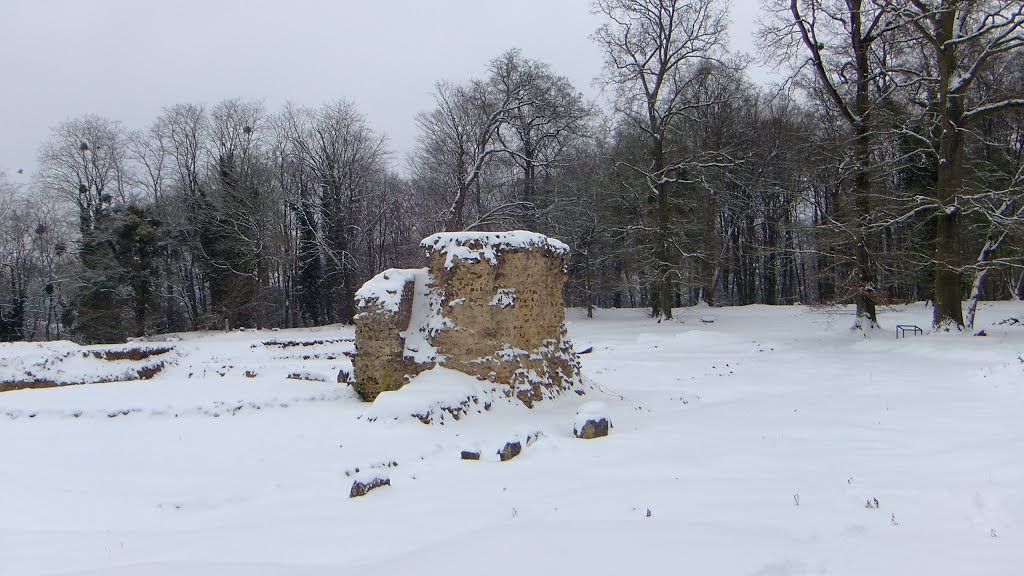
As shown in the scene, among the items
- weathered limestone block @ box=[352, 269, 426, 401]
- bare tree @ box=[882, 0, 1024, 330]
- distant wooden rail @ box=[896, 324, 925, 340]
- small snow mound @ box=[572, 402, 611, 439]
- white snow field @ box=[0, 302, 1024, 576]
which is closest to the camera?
white snow field @ box=[0, 302, 1024, 576]

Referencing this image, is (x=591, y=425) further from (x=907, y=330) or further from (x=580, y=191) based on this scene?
(x=580, y=191)

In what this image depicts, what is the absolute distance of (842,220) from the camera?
19.3m

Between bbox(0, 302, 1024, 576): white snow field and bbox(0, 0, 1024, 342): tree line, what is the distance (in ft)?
29.5

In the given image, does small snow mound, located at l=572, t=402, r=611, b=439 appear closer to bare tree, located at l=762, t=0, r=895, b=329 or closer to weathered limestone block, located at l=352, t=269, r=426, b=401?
weathered limestone block, located at l=352, t=269, r=426, b=401

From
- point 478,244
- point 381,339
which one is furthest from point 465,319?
point 381,339

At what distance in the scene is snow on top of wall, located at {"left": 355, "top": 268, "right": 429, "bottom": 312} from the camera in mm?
10445

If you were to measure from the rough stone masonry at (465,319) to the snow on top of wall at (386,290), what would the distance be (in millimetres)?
18

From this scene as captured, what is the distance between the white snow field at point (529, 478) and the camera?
4.23 m

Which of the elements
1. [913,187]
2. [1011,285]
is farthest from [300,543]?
[1011,285]

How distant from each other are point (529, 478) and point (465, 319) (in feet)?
13.7

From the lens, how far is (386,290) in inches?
416

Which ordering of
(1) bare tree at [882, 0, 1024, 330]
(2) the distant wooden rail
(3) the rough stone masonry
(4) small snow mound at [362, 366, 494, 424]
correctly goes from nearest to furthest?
(4) small snow mound at [362, 366, 494, 424], (3) the rough stone masonry, (1) bare tree at [882, 0, 1024, 330], (2) the distant wooden rail

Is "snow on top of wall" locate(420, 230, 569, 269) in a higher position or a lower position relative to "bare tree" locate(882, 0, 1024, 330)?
lower

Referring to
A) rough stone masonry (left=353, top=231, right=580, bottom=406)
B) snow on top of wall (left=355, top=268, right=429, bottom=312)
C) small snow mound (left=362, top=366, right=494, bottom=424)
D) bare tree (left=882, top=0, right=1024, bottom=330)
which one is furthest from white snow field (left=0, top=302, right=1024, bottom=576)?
bare tree (left=882, top=0, right=1024, bottom=330)
